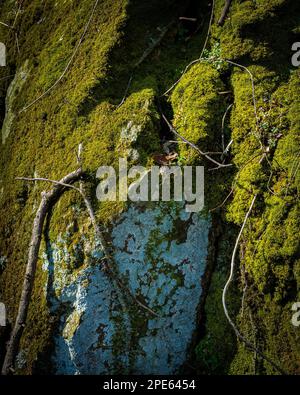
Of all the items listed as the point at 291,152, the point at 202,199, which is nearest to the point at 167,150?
the point at 202,199

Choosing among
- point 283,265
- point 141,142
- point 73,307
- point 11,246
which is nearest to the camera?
point 283,265

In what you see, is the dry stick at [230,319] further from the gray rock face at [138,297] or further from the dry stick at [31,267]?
the dry stick at [31,267]

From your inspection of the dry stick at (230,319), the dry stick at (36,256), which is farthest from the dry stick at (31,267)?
the dry stick at (230,319)

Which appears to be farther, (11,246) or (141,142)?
(11,246)

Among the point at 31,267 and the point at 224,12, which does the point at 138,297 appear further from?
the point at 224,12

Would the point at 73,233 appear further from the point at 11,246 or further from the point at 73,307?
the point at 11,246
